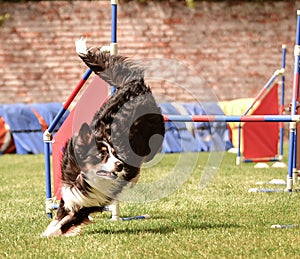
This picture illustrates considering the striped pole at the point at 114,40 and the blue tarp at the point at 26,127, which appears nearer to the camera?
the striped pole at the point at 114,40

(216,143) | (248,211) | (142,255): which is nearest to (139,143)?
(142,255)

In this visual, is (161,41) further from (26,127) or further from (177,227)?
(177,227)

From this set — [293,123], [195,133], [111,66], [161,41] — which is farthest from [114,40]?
[161,41]

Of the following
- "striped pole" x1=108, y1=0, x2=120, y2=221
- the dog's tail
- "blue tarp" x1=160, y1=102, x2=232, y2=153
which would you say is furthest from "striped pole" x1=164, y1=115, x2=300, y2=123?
"blue tarp" x1=160, y1=102, x2=232, y2=153

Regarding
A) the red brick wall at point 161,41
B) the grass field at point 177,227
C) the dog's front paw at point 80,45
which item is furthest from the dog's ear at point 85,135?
the red brick wall at point 161,41

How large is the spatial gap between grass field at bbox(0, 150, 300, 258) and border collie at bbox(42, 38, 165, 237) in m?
0.23

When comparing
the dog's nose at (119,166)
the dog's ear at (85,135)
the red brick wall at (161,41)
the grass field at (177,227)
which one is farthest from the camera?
the red brick wall at (161,41)

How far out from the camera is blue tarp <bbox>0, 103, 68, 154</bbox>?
1067 cm

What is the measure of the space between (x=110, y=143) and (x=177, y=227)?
855mm

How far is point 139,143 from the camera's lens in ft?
12.2

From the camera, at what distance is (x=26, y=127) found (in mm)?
10719

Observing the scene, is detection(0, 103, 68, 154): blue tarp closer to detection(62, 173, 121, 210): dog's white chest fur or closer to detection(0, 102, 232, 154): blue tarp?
detection(0, 102, 232, 154): blue tarp

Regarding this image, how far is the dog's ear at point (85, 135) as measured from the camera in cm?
379

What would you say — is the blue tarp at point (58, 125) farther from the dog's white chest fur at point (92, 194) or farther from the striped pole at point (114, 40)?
the dog's white chest fur at point (92, 194)
